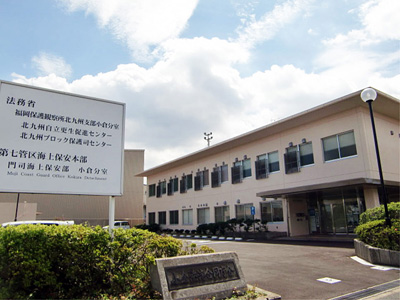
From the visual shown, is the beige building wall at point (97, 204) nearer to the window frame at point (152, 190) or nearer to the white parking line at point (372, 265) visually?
the window frame at point (152, 190)

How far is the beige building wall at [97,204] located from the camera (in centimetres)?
4266

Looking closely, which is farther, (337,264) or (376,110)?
(376,110)

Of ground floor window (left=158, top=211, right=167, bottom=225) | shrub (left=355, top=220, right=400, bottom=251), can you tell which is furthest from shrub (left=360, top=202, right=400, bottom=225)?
ground floor window (left=158, top=211, right=167, bottom=225)

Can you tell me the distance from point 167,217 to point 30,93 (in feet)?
107

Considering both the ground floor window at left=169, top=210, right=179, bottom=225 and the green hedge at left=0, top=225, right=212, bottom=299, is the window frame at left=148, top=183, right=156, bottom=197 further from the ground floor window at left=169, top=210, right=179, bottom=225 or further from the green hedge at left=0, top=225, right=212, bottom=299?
the green hedge at left=0, top=225, right=212, bottom=299

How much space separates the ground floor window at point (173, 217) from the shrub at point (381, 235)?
86.4 feet

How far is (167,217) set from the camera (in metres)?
37.6

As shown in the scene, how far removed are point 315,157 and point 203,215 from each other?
14482mm

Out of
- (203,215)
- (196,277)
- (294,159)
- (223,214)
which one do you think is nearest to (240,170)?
(223,214)

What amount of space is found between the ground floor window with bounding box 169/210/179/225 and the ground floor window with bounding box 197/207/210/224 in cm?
473

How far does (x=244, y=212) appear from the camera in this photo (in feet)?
83.9

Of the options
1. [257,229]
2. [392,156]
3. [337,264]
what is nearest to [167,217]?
[257,229]

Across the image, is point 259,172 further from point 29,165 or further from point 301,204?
point 29,165

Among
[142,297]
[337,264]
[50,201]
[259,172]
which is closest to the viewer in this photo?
[142,297]
